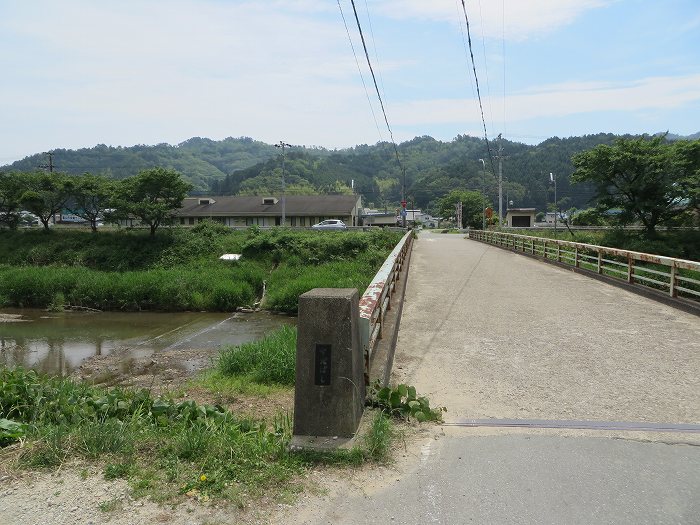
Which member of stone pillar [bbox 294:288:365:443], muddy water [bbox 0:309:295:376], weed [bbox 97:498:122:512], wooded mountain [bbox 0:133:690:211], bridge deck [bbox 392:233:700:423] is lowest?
muddy water [bbox 0:309:295:376]

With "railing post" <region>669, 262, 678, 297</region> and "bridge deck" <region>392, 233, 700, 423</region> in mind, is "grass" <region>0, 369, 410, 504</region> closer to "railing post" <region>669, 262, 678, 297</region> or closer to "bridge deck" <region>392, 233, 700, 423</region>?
"bridge deck" <region>392, 233, 700, 423</region>

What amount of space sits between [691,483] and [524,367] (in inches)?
122

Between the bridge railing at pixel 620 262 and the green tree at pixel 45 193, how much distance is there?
→ 1397 inches

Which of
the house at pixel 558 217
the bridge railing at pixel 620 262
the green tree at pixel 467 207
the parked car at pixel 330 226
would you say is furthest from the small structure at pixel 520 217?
the bridge railing at pixel 620 262

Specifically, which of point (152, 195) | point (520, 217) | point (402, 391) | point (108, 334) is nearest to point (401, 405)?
point (402, 391)

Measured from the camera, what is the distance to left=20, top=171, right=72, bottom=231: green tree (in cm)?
4469

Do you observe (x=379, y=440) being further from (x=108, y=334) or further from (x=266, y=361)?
(x=108, y=334)

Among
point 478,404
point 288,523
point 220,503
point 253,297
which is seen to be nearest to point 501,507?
point 288,523

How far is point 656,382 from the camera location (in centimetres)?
607

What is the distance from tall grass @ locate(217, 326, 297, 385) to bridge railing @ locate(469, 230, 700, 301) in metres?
7.63

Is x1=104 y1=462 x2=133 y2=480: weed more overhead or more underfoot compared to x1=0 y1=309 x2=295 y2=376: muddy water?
more overhead

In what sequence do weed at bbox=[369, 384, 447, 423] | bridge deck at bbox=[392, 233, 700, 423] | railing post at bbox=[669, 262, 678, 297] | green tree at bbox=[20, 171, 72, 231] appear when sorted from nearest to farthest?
weed at bbox=[369, 384, 447, 423] → bridge deck at bbox=[392, 233, 700, 423] → railing post at bbox=[669, 262, 678, 297] → green tree at bbox=[20, 171, 72, 231]

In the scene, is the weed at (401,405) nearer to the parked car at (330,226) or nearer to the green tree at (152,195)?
the green tree at (152,195)

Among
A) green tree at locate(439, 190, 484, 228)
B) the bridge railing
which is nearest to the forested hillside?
green tree at locate(439, 190, 484, 228)
